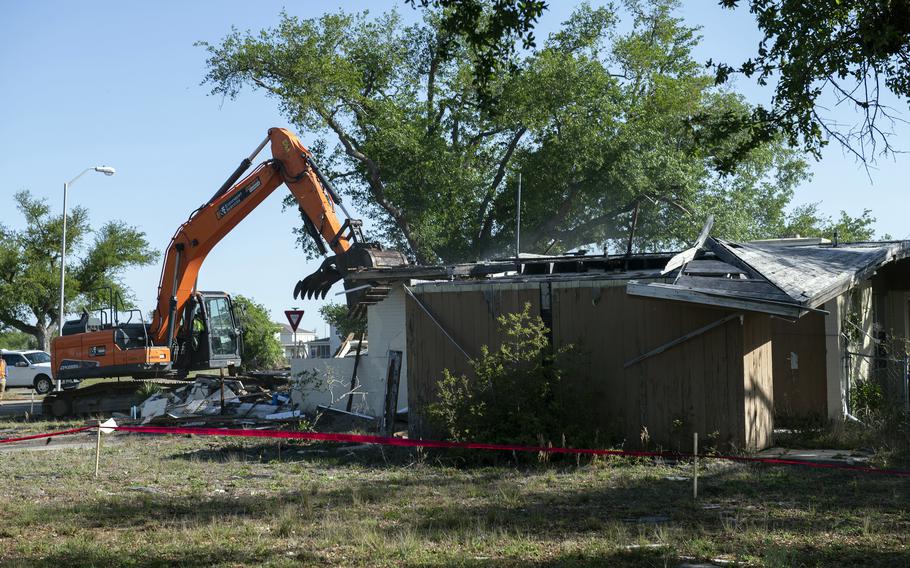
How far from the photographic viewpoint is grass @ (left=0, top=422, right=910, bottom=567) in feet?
25.5

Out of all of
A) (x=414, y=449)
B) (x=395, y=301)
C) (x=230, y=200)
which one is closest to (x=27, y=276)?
(x=230, y=200)

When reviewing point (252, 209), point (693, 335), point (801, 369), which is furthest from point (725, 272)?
point (252, 209)

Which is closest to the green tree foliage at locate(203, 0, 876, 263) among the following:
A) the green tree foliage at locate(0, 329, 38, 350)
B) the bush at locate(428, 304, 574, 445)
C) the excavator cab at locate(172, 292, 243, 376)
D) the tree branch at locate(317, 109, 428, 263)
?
the tree branch at locate(317, 109, 428, 263)

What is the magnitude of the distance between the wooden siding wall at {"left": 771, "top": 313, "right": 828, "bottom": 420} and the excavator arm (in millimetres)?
7801

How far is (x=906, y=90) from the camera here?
12531 mm

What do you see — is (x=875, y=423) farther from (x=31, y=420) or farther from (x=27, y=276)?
(x=27, y=276)

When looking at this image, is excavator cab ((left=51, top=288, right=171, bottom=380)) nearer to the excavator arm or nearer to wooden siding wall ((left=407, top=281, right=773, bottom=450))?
the excavator arm

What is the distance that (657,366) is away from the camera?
13.7 m

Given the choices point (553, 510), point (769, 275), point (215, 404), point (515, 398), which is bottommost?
point (553, 510)

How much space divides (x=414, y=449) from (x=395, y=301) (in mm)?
5872

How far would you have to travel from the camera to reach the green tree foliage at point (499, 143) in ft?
100

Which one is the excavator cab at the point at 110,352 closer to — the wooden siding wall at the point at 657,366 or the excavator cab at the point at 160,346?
the excavator cab at the point at 160,346

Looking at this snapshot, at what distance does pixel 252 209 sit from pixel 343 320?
2103cm

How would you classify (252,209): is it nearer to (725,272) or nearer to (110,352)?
(110,352)
